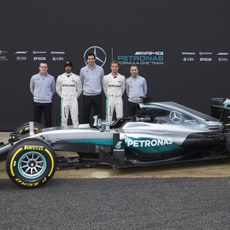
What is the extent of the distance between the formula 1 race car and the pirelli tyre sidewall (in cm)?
1

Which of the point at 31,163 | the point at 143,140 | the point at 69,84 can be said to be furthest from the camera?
the point at 69,84

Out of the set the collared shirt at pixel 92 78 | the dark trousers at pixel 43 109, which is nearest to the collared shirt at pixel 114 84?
the collared shirt at pixel 92 78

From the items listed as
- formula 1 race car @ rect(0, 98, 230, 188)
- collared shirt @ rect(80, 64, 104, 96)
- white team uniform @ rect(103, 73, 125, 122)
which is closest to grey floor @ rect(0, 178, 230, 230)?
formula 1 race car @ rect(0, 98, 230, 188)

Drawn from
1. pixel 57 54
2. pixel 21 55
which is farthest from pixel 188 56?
pixel 21 55

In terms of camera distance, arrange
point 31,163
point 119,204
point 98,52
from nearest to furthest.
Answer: point 119,204, point 31,163, point 98,52

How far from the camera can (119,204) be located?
15.2ft

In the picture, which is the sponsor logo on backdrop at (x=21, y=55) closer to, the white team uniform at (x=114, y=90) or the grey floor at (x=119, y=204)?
the white team uniform at (x=114, y=90)

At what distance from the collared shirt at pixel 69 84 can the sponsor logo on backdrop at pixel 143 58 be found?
183 centimetres

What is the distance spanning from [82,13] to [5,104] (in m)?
2.74

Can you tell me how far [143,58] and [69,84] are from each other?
2.26 metres

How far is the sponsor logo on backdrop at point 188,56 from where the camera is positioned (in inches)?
402

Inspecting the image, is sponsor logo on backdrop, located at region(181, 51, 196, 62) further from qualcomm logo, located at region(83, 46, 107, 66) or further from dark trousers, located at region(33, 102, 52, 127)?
dark trousers, located at region(33, 102, 52, 127)

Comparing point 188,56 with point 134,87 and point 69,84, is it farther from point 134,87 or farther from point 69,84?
point 69,84

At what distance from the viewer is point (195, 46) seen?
10.2 metres
